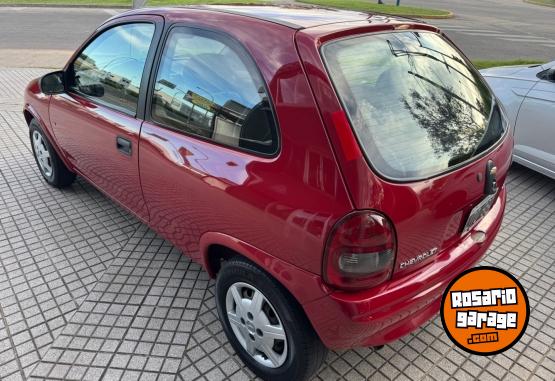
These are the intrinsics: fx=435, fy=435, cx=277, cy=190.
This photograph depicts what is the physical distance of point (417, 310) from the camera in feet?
6.49

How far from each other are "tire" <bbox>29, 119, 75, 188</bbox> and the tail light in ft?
10.4

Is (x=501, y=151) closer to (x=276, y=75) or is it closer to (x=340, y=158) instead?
(x=340, y=158)

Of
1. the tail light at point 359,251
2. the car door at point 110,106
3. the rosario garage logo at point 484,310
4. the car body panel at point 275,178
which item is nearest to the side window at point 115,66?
the car door at point 110,106

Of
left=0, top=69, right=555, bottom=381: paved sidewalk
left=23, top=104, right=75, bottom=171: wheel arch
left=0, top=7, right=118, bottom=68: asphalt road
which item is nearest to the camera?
left=0, top=69, right=555, bottom=381: paved sidewalk

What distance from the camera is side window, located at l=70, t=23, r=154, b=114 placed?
2.70 m

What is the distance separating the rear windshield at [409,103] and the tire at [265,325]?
2.51 feet

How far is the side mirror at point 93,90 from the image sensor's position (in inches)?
121

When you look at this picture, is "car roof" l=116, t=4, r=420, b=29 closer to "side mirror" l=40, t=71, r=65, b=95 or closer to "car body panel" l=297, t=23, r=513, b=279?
"car body panel" l=297, t=23, r=513, b=279

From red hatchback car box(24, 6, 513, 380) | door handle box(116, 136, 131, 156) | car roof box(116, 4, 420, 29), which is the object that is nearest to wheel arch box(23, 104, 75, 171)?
door handle box(116, 136, 131, 156)

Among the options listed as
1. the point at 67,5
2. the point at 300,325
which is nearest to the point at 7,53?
the point at 67,5

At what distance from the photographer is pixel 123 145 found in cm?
276

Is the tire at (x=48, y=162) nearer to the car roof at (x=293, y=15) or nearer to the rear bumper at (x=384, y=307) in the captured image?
the car roof at (x=293, y=15)

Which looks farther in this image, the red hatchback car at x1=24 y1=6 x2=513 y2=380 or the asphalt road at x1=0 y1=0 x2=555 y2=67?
the asphalt road at x1=0 y1=0 x2=555 y2=67

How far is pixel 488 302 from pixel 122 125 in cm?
233
